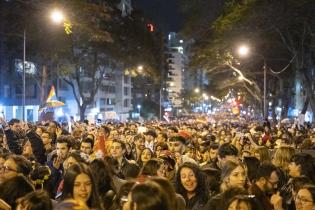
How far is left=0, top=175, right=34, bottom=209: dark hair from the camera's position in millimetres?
4930

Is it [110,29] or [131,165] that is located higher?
[110,29]

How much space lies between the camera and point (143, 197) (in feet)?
11.4

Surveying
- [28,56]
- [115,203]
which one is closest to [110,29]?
[28,56]

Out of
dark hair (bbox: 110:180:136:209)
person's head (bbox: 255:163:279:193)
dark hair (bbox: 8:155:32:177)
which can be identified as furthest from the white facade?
dark hair (bbox: 110:180:136:209)

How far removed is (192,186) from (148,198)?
8.23 feet

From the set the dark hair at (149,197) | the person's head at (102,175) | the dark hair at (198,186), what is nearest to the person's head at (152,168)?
the person's head at (102,175)

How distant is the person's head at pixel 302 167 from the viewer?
7.39m

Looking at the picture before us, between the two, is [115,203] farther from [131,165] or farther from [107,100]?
[107,100]

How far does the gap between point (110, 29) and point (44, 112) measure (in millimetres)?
18092

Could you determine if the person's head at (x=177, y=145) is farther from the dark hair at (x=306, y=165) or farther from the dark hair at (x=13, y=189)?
the dark hair at (x=13, y=189)

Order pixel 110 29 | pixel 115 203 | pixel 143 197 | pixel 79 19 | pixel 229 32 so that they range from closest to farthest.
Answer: pixel 143 197 → pixel 115 203 → pixel 79 19 → pixel 229 32 → pixel 110 29

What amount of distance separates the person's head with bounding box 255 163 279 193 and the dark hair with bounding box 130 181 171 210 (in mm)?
3004

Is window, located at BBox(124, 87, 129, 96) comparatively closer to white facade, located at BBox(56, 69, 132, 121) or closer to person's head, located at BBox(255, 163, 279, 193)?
white facade, located at BBox(56, 69, 132, 121)

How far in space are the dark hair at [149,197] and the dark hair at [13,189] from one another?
1.84m
